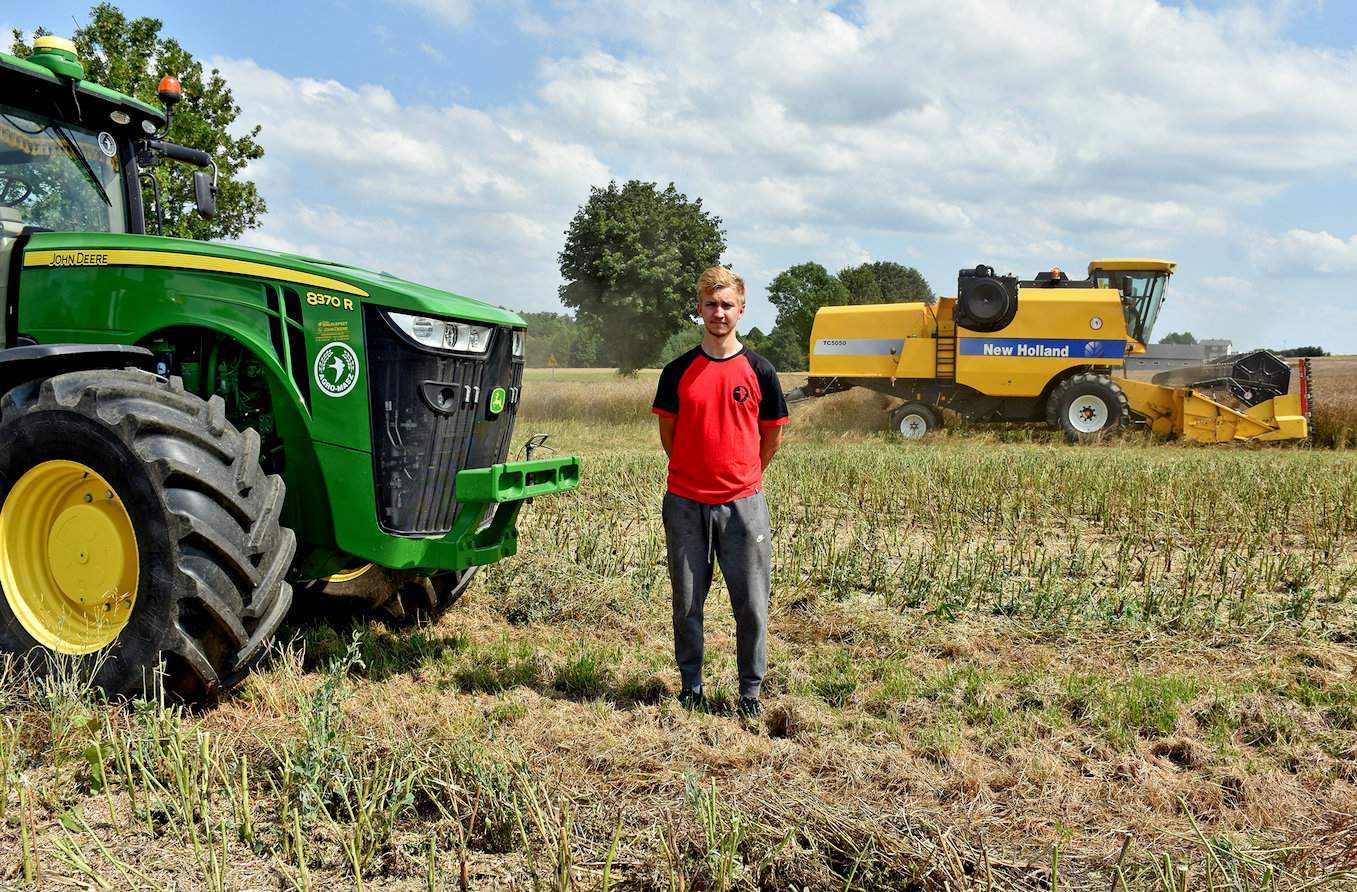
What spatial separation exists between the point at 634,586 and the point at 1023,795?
2.95 m

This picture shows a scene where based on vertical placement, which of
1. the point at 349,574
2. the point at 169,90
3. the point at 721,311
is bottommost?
the point at 349,574

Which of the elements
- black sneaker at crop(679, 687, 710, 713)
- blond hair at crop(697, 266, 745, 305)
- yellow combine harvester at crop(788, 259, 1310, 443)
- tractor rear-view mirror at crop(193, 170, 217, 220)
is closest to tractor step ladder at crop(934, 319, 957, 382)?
yellow combine harvester at crop(788, 259, 1310, 443)

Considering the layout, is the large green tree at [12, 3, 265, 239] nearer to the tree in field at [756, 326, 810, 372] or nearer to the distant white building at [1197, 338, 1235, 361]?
the distant white building at [1197, 338, 1235, 361]

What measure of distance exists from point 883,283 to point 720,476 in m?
55.9

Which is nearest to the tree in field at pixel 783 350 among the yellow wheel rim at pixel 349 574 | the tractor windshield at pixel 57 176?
the tractor windshield at pixel 57 176

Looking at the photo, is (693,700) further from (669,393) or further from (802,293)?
(802,293)

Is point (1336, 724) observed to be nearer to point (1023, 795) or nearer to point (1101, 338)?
point (1023, 795)

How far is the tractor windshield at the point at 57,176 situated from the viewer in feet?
15.8

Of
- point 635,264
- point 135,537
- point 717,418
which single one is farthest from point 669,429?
point 635,264

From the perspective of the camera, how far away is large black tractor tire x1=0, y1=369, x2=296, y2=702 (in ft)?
11.7

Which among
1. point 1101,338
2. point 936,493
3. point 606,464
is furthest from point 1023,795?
point 1101,338

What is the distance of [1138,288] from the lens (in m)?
16.7

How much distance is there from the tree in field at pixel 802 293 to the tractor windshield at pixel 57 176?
47.2 metres

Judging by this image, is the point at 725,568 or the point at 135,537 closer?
the point at 135,537
